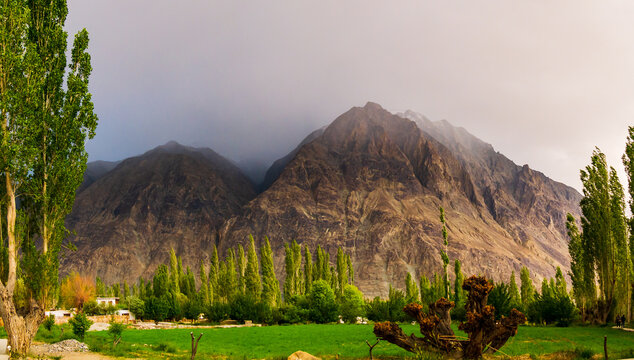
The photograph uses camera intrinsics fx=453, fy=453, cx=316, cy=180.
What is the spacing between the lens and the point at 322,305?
57.6 meters

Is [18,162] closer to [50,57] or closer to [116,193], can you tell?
[50,57]

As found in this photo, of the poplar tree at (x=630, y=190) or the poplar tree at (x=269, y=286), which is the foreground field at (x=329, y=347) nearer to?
the poplar tree at (x=630, y=190)

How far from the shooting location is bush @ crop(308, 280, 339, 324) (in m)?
57.2

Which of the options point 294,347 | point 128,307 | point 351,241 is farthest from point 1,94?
point 351,241

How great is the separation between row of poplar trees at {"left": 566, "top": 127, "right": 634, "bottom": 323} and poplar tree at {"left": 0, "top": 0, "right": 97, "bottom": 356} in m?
43.2

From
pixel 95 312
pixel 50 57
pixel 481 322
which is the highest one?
pixel 50 57

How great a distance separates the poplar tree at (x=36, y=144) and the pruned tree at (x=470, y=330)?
15202 millimetres

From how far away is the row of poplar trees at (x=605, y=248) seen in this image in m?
40.6

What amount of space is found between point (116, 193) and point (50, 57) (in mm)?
191324

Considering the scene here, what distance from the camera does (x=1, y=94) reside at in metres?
19.5

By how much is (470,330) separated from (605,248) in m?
32.2

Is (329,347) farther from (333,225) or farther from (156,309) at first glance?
(333,225)

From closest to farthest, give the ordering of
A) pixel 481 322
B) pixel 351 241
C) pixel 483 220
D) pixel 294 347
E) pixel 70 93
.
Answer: pixel 481 322, pixel 70 93, pixel 294 347, pixel 351 241, pixel 483 220

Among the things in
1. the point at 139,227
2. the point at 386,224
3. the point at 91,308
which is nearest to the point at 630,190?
the point at 91,308
